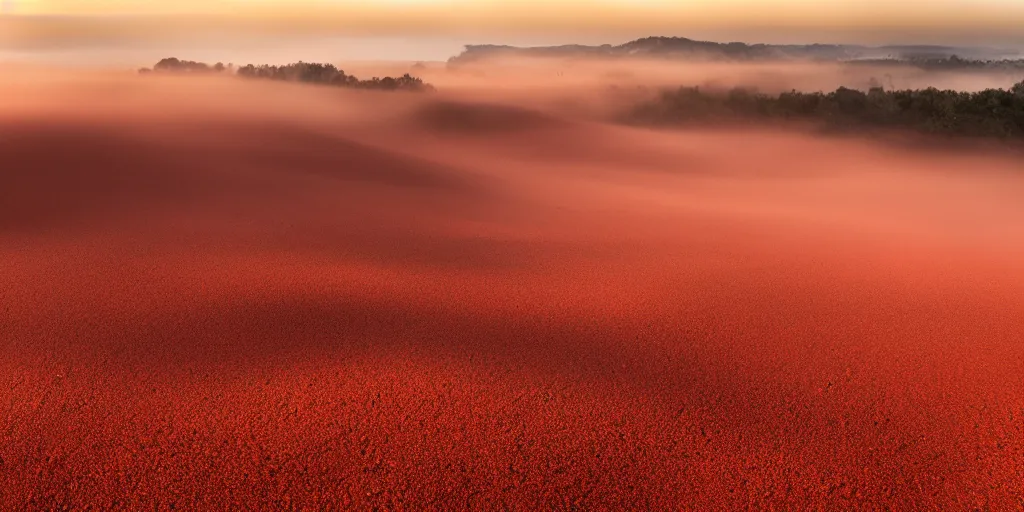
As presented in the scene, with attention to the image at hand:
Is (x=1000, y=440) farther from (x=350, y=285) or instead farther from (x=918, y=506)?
(x=350, y=285)

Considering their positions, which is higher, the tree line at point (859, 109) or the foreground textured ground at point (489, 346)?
the tree line at point (859, 109)

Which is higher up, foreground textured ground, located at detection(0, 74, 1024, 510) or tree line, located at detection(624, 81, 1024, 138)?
tree line, located at detection(624, 81, 1024, 138)

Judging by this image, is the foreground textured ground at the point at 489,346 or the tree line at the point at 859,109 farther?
the tree line at the point at 859,109

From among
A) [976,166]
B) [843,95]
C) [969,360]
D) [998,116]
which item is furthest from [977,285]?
[843,95]

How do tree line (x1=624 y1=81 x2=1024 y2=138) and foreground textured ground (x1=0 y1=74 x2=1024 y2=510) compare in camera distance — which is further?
tree line (x1=624 y1=81 x2=1024 y2=138)
